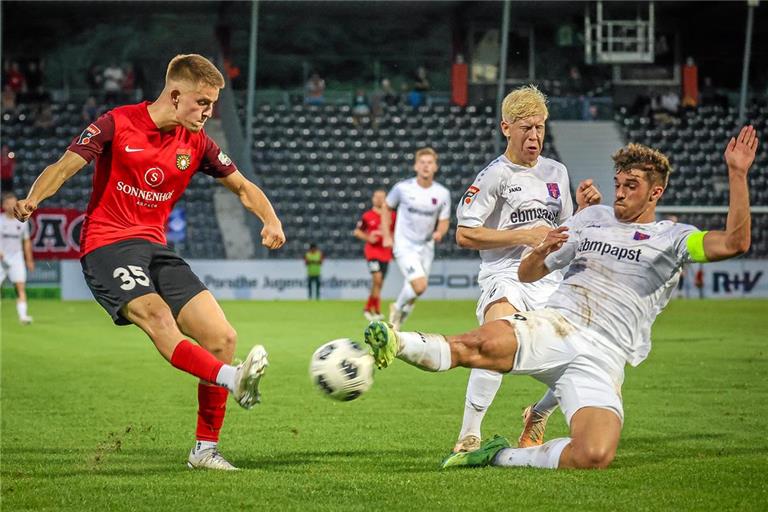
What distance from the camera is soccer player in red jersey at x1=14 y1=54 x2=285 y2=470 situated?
20.6 ft

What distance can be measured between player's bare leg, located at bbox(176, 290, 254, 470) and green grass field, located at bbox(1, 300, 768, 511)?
0.16 m

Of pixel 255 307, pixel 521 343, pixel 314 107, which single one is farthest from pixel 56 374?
pixel 314 107

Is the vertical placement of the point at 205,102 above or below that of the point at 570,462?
above

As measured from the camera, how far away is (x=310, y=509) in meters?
5.22

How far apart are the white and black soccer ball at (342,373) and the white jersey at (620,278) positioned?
1.30 metres

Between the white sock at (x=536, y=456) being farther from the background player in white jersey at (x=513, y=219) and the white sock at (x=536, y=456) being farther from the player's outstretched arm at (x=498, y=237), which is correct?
the player's outstretched arm at (x=498, y=237)

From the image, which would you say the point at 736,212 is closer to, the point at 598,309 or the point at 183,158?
the point at 598,309

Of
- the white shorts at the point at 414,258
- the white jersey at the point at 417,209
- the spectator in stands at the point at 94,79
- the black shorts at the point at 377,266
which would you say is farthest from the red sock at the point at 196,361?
the spectator in stands at the point at 94,79

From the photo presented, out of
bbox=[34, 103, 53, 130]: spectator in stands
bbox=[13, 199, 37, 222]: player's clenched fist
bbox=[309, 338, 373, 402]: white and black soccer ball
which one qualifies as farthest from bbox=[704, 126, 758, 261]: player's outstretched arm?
bbox=[34, 103, 53, 130]: spectator in stands

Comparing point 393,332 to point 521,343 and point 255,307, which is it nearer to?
point 521,343

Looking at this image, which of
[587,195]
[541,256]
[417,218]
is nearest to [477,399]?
[541,256]

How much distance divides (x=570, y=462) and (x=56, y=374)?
7.46 metres

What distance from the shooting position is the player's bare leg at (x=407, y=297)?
17156 mm

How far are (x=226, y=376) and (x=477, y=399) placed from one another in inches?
69.2
